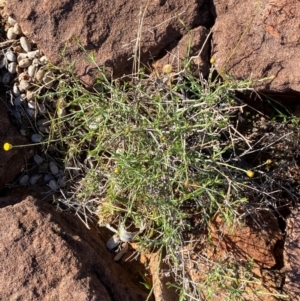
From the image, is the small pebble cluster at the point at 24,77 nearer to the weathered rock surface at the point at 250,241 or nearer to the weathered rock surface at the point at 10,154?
the weathered rock surface at the point at 10,154

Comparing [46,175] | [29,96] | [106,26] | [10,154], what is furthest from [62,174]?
[106,26]

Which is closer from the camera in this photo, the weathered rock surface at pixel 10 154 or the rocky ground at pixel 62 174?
the rocky ground at pixel 62 174

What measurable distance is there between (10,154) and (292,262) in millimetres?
1354

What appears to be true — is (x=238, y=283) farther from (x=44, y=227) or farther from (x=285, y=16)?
(x=285, y=16)

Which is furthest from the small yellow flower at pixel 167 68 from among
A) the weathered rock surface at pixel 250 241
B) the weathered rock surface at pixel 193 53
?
the weathered rock surface at pixel 250 241

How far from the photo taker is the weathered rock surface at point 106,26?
95.1 inches

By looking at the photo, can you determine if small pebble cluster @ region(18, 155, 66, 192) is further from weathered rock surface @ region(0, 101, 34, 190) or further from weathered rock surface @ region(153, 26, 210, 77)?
weathered rock surface @ region(153, 26, 210, 77)

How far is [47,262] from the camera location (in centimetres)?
225

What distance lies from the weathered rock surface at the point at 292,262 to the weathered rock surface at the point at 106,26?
1.00m

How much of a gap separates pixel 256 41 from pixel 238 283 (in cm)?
105

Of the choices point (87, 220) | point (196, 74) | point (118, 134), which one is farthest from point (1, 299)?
point (196, 74)

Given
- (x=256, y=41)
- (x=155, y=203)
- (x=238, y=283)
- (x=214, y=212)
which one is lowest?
(x=238, y=283)

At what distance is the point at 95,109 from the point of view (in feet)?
7.84

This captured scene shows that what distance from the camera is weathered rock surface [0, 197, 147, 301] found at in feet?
7.23
